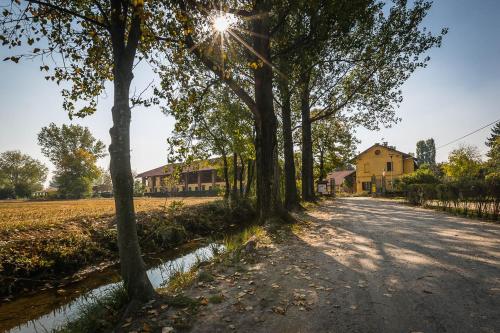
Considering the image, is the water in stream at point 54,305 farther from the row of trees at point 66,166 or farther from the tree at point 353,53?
the row of trees at point 66,166

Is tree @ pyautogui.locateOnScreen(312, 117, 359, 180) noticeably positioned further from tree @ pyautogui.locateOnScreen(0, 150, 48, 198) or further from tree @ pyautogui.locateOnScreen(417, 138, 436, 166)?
tree @ pyautogui.locateOnScreen(417, 138, 436, 166)

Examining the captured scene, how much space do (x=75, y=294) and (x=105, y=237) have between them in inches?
137

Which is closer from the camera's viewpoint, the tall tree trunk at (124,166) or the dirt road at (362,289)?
the dirt road at (362,289)

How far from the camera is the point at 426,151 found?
412ft

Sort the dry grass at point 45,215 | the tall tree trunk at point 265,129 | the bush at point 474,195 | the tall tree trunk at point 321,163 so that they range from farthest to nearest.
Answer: the tall tree trunk at point 321,163, the bush at point 474,195, the tall tree trunk at point 265,129, the dry grass at point 45,215

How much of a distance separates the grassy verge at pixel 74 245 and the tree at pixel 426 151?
445 feet

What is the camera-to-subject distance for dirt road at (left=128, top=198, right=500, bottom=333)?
139 inches

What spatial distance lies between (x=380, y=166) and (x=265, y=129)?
159 feet

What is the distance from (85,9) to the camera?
5.58m

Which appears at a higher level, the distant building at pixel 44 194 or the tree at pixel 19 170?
the tree at pixel 19 170

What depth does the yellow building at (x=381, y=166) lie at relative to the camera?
5100 centimetres

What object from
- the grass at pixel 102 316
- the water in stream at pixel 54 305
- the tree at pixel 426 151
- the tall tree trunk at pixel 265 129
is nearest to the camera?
the grass at pixel 102 316

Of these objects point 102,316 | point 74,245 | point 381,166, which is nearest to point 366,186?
point 381,166

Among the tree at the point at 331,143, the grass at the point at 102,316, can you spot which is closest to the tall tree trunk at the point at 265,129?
the grass at the point at 102,316
